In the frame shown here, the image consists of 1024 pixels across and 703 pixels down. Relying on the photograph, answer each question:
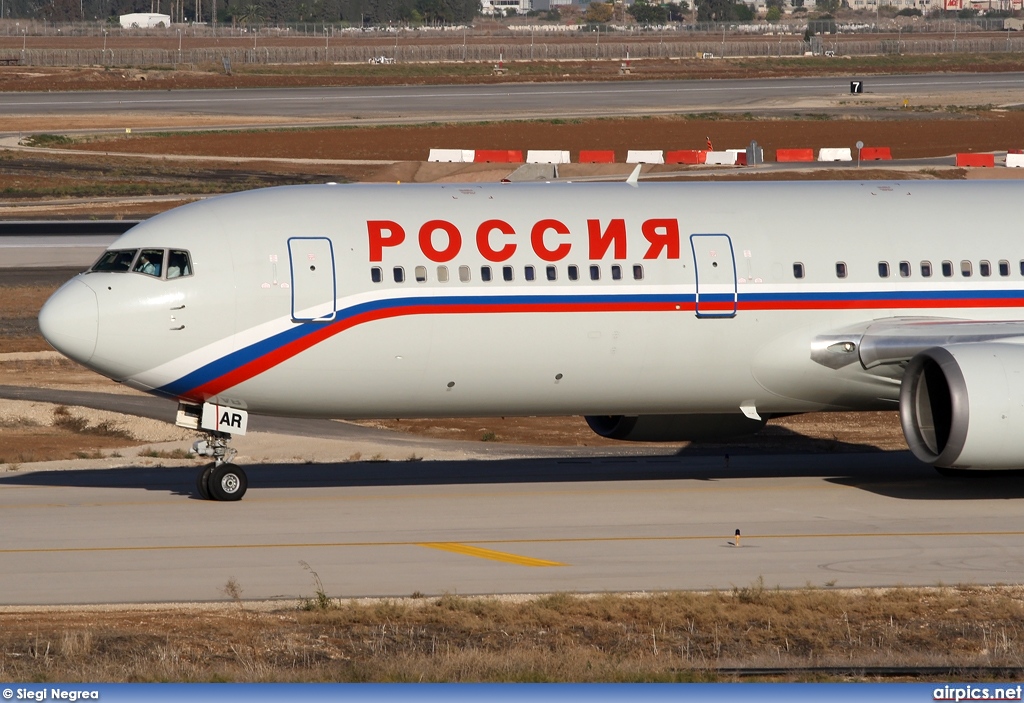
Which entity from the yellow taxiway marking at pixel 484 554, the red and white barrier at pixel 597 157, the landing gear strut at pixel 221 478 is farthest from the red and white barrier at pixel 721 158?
the yellow taxiway marking at pixel 484 554

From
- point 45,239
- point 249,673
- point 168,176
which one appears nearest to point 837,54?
point 168,176

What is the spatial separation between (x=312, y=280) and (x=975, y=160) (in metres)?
62.1

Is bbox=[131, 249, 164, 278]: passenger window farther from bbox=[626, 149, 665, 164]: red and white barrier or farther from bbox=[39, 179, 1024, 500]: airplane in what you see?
bbox=[626, 149, 665, 164]: red and white barrier

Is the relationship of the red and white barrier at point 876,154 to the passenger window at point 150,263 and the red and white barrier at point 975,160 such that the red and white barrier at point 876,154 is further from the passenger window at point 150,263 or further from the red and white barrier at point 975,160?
the passenger window at point 150,263

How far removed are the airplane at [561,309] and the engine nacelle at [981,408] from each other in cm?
3

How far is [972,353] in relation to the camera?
21781mm

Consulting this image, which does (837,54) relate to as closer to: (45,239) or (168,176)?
(168,176)

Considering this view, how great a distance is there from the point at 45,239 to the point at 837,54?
143 metres

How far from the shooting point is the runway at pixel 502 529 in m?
18.5

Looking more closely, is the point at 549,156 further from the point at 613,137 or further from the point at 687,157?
the point at 613,137

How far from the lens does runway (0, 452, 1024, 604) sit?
1852 cm

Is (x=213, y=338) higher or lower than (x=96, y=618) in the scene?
higher

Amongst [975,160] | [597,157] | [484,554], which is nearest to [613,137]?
[597,157]

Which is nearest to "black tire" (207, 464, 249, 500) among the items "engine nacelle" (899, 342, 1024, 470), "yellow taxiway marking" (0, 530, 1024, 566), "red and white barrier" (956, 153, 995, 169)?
"yellow taxiway marking" (0, 530, 1024, 566)
